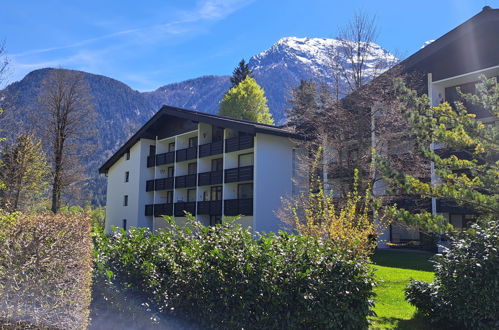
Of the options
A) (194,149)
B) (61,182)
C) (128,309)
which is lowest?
(128,309)

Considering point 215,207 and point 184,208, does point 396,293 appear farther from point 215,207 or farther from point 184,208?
point 184,208

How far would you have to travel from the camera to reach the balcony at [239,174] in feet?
90.7

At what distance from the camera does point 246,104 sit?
4766cm

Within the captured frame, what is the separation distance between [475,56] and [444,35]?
6.34ft

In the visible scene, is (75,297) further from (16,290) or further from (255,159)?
(255,159)

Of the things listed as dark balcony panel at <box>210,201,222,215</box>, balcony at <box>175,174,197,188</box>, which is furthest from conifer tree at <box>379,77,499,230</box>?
balcony at <box>175,174,197,188</box>

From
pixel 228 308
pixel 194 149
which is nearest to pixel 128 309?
pixel 228 308

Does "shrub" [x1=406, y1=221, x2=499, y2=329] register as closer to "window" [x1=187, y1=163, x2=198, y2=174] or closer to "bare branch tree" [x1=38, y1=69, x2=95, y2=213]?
"window" [x1=187, y1=163, x2=198, y2=174]

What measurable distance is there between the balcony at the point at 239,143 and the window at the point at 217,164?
270 centimetres

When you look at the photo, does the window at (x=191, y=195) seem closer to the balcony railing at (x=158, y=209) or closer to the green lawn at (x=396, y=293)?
the balcony railing at (x=158, y=209)

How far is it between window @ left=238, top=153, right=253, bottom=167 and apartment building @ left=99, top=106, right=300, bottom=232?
0.22 feet

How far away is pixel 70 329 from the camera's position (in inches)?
172

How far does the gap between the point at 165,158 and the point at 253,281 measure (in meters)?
30.8

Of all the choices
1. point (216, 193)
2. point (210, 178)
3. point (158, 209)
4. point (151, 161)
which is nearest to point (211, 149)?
point (210, 178)
